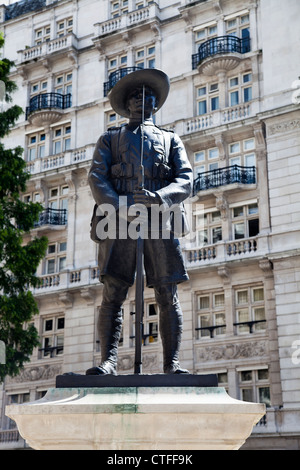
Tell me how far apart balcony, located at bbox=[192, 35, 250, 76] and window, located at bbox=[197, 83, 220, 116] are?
58cm

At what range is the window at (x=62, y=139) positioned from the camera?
93.5 feet

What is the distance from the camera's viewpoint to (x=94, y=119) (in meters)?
27.8

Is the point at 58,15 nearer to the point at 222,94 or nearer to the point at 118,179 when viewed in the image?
the point at 222,94

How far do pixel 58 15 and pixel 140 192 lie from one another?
27.5 m

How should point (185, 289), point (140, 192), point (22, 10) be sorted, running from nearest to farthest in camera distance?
point (140, 192) → point (185, 289) → point (22, 10)

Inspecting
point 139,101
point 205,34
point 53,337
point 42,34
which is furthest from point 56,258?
point 139,101

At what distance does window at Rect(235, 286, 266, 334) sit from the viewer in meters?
21.4

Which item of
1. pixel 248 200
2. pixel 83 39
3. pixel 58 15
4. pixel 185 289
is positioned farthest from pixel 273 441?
pixel 58 15

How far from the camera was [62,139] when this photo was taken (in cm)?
2869

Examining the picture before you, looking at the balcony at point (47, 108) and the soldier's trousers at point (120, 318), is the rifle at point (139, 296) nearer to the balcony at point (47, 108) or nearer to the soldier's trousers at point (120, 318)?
the soldier's trousers at point (120, 318)

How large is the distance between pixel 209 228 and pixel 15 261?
9.58 meters

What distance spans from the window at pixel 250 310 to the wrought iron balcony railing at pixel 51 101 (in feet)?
40.5

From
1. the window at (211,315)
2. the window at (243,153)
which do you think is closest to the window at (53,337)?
the window at (211,315)

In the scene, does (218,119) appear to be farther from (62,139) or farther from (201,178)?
(62,139)
